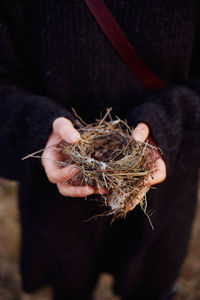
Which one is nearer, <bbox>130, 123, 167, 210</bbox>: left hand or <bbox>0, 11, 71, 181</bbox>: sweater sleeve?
<bbox>130, 123, 167, 210</bbox>: left hand

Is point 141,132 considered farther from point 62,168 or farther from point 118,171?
point 62,168

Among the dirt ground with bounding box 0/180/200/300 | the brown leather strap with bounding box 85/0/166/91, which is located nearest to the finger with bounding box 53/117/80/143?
the brown leather strap with bounding box 85/0/166/91

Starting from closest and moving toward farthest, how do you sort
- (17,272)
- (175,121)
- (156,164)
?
(156,164)
(175,121)
(17,272)

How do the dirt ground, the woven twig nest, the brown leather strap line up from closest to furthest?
the woven twig nest
the brown leather strap
the dirt ground

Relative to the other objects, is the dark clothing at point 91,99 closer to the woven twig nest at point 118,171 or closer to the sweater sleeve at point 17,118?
the sweater sleeve at point 17,118

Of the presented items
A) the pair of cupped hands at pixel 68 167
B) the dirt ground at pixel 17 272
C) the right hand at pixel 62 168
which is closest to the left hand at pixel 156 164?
the pair of cupped hands at pixel 68 167

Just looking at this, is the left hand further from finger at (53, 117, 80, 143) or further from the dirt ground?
the dirt ground

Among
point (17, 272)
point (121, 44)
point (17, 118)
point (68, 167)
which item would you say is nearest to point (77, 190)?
point (68, 167)
